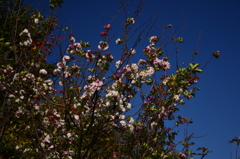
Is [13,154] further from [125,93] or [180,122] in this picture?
[180,122]

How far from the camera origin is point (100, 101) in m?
4.18

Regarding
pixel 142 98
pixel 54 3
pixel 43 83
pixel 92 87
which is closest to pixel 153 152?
pixel 142 98

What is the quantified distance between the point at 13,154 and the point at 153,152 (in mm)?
3476

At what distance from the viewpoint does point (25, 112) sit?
13.8 ft

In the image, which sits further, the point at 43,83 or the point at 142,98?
the point at 142,98

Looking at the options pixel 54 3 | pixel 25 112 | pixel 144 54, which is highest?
pixel 54 3

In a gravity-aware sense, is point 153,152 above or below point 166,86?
below

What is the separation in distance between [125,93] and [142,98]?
2.10 feet

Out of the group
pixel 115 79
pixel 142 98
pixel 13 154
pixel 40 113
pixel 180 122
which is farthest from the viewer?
pixel 13 154

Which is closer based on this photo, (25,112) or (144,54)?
(25,112)

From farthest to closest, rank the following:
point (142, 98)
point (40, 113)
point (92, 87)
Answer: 1. point (142, 98)
2. point (40, 113)
3. point (92, 87)

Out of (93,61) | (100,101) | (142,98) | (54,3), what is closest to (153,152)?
(142,98)

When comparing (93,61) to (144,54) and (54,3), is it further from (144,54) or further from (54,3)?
(54,3)

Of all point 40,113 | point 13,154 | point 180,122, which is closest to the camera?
point 40,113
